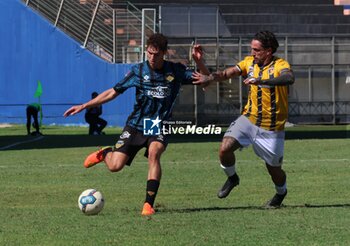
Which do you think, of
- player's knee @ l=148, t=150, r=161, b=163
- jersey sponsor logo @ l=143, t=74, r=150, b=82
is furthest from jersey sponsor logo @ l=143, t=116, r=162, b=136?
jersey sponsor logo @ l=143, t=74, r=150, b=82

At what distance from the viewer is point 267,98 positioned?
988 centimetres

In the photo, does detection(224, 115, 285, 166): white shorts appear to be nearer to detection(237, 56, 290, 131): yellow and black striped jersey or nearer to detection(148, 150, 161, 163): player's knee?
detection(237, 56, 290, 131): yellow and black striped jersey

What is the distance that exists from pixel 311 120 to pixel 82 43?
10828mm

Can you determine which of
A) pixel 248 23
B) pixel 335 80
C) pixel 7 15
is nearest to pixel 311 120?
pixel 335 80

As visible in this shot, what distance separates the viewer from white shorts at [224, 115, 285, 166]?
9969mm

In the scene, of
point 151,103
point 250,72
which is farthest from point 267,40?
point 151,103

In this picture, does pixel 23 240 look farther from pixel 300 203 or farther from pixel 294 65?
pixel 294 65

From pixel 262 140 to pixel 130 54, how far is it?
28.0 meters

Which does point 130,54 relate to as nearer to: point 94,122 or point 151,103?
point 94,122

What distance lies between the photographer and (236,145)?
10094 millimetres

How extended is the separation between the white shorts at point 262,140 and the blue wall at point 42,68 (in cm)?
2815

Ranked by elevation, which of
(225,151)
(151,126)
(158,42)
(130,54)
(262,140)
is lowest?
(225,151)

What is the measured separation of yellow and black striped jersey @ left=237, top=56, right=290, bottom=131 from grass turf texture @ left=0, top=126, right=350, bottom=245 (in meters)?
1.02

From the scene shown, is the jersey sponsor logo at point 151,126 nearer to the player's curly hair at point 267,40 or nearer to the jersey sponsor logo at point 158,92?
the jersey sponsor logo at point 158,92
